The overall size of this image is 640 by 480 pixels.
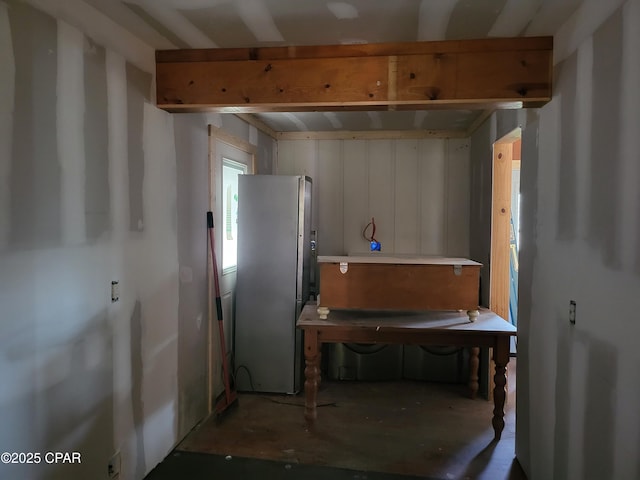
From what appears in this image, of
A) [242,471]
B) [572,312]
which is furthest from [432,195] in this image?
[242,471]

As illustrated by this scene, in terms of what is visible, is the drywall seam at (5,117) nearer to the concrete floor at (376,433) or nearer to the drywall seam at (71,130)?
the drywall seam at (71,130)

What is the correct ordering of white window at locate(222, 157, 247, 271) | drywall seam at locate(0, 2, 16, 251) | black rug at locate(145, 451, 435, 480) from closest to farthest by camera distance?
Answer: drywall seam at locate(0, 2, 16, 251) < black rug at locate(145, 451, 435, 480) < white window at locate(222, 157, 247, 271)

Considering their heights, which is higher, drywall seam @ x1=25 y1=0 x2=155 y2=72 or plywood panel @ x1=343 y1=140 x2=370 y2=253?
drywall seam @ x1=25 y1=0 x2=155 y2=72

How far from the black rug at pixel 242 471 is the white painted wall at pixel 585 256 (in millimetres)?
897

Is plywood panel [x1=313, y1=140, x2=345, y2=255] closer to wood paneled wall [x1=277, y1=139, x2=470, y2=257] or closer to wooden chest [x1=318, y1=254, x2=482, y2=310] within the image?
wood paneled wall [x1=277, y1=139, x2=470, y2=257]

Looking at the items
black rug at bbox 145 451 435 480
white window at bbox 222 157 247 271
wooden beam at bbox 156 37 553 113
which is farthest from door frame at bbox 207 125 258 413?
wooden beam at bbox 156 37 553 113

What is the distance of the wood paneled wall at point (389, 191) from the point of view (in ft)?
12.7

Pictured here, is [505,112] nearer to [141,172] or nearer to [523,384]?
[523,384]

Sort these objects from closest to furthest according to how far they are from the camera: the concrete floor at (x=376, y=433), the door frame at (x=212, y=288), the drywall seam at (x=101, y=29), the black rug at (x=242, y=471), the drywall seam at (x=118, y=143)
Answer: the drywall seam at (x=101, y=29) → the drywall seam at (x=118, y=143) → the black rug at (x=242, y=471) → the concrete floor at (x=376, y=433) → the door frame at (x=212, y=288)

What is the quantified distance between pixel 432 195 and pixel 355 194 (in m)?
0.74

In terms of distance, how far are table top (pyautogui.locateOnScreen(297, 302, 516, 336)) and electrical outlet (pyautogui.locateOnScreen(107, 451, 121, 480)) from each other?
4.00 feet

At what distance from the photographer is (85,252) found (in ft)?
5.23

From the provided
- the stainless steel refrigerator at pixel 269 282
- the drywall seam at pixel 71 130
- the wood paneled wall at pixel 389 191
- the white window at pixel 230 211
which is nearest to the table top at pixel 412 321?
the stainless steel refrigerator at pixel 269 282

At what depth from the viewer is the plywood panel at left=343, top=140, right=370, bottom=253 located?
3975 millimetres
